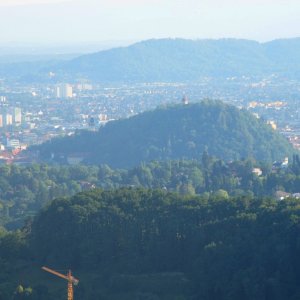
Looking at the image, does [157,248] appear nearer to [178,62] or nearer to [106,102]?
[106,102]

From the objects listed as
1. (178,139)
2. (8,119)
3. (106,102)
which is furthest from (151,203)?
(106,102)

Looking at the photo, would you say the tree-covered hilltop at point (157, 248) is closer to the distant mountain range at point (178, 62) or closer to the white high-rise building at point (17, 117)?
the white high-rise building at point (17, 117)

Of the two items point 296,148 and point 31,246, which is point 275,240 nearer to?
point 31,246

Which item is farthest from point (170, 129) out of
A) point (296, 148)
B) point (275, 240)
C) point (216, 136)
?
point (275, 240)

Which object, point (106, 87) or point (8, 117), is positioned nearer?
point (8, 117)

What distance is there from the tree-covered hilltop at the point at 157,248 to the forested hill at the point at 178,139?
30.2 metres

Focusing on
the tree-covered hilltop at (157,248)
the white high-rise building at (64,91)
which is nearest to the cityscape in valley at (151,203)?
the tree-covered hilltop at (157,248)

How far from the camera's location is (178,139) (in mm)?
66688

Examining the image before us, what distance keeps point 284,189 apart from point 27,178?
40.3 feet

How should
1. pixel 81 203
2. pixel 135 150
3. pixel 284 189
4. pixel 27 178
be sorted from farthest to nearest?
1. pixel 135 150
2. pixel 27 178
3. pixel 284 189
4. pixel 81 203

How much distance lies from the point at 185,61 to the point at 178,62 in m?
1.15

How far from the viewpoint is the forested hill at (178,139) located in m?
64.2

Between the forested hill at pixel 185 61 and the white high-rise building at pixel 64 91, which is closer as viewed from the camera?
the white high-rise building at pixel 64 91

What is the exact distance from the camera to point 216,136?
2621 inches
